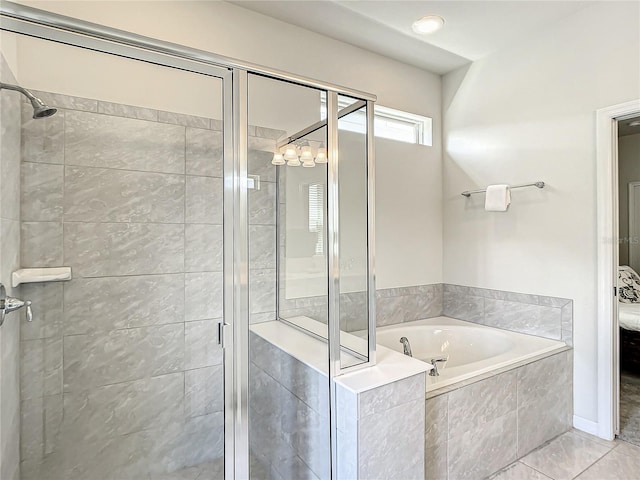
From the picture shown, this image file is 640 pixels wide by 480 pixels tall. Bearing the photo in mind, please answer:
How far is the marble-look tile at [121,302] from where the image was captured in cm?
185

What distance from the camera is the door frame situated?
2.28 m

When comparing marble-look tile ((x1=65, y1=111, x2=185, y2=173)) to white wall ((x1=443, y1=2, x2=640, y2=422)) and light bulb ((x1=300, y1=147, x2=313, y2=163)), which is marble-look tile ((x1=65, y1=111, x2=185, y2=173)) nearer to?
light bulb ((x1=300, y1=147, x2=313, y2=163))

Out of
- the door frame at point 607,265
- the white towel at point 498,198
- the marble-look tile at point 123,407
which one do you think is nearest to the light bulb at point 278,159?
the marble-look tile at point 123,407

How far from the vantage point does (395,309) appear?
3.04 m

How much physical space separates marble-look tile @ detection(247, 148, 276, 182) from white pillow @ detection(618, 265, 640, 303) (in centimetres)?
229

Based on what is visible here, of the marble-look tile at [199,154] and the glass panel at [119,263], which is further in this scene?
the marble-look tile at [199,154]

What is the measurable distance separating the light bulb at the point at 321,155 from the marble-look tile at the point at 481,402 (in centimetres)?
136

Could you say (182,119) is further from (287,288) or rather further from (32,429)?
(32,429)

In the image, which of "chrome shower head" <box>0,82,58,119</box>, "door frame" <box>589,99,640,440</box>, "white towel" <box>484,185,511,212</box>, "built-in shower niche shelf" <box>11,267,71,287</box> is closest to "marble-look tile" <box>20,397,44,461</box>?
"built-in shower niche shelf" <box>11,267,71,287</box>

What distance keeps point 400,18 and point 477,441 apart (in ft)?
8.82

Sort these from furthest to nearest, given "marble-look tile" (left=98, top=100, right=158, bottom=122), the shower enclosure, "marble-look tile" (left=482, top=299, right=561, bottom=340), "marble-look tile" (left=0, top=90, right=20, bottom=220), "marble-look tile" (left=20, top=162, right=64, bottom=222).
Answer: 1. "marble-look tile" (left=482, top=299, right=561, bottom=340)
2. "marble-look tile" (left=98, top=100, right=158, bottom=122)
3. "marble-look tile" (left=20, top=162, right=64, bottom=222)
4. the shower enclosure
5. "marble-look tile" (left=0, top=90, right=20, bottom=220)

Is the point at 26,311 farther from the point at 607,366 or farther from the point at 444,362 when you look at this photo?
the point at 607,366

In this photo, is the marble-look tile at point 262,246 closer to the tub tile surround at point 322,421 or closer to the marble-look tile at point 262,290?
the marble-look tile at point 262,290

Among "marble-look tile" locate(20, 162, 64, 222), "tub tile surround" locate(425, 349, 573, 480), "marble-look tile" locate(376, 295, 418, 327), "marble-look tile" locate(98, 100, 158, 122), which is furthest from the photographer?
"marble-look tile" locate(376, 295, 418, 327)
